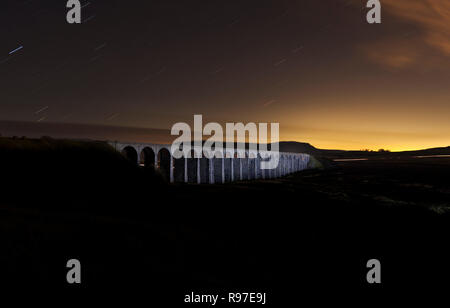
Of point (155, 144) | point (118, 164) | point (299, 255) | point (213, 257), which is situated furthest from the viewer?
point (155, 144)

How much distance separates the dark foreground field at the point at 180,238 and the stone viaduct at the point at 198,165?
49.4 feet

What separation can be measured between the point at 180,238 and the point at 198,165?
58176 mm

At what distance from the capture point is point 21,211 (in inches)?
534

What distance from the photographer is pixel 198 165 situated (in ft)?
237

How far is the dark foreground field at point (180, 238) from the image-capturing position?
381 inches

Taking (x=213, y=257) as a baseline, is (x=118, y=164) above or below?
above

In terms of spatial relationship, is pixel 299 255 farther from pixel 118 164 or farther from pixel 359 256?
pixel 118 164

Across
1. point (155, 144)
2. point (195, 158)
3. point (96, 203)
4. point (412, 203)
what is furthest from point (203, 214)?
point (195, 158)

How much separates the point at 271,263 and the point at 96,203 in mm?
11307

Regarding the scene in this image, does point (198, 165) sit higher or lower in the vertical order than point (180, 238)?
higher

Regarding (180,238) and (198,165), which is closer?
(180,238)

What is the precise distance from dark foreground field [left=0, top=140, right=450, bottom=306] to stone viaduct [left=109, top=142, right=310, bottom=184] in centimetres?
1506

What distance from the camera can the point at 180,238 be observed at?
14156 mm
